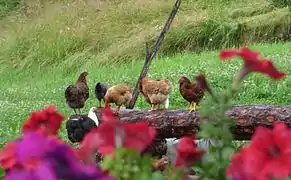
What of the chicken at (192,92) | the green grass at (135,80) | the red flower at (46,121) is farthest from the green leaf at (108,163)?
the green grass at (135,80)

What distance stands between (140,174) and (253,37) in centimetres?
1275

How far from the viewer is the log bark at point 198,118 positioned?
368 centimetres

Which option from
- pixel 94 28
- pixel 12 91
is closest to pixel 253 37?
pixel 94 28

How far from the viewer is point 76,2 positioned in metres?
17.8

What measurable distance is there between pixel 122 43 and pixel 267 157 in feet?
42.5

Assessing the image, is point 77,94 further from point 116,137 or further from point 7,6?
point 7,6

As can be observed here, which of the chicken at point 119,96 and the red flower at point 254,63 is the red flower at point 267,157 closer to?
the red flower at point 254,63

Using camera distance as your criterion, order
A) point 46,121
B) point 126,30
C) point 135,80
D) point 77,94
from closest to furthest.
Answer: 1. point 46,121
2. point 77,94
3. point 135,80
4. point 126,30

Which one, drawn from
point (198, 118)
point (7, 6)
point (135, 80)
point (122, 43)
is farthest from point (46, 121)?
point (7, 6)

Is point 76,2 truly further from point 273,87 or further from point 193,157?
point 193,157

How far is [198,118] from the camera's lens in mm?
3742

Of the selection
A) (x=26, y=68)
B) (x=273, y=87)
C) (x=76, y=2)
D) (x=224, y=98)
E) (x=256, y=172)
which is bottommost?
(x=256, y=172)

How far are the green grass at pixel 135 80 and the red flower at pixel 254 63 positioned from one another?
5101 millimetres

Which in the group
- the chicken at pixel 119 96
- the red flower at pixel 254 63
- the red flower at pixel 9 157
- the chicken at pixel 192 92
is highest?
the chicken at pixel 119 96
